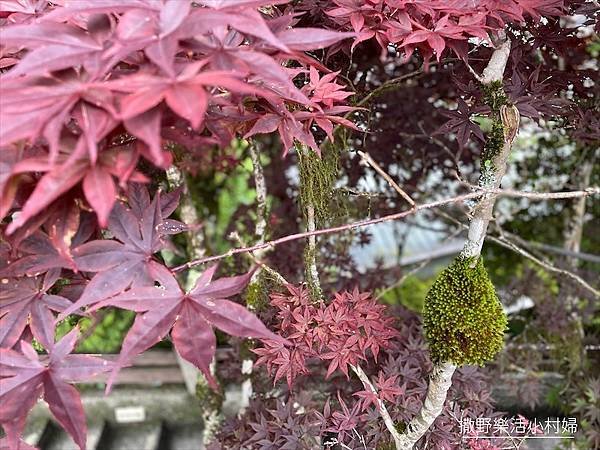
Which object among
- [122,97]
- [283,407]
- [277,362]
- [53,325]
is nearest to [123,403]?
[283,407]

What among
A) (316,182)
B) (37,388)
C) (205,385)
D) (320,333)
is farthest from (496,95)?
(205,385)

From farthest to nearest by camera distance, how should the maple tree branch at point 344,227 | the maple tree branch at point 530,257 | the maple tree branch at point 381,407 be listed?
1. the maple tree branch at point 530,257
2. the maple tree branch at point 381,407
3. the maple tree branch at point 344,227

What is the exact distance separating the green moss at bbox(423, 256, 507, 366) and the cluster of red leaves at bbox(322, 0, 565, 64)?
44cm

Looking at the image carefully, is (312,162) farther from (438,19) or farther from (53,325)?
(53,325)

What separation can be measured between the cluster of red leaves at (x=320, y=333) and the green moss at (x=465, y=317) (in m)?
0.12

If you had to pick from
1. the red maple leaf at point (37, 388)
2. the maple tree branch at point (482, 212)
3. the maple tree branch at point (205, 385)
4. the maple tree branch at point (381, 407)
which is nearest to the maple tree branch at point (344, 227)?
the maple tree branch at point (482, 212)

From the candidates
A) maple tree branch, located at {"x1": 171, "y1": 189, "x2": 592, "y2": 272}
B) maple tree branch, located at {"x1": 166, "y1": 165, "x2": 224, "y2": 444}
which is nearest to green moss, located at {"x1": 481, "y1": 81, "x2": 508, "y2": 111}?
maple tree branch, located at {"x1": 171, "y1": 189, "x2": 592, "y2": 272}

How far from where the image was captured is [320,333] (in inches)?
45.3

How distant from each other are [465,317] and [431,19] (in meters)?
0.58

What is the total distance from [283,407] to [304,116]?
26.5 inches

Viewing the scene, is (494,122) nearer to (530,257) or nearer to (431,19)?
(431,19)

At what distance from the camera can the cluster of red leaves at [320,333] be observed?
1.15 metres

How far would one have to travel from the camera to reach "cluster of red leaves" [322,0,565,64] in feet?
3.19

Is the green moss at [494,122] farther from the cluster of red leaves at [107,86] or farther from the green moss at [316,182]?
the cluster of red leaves at [107,86]
